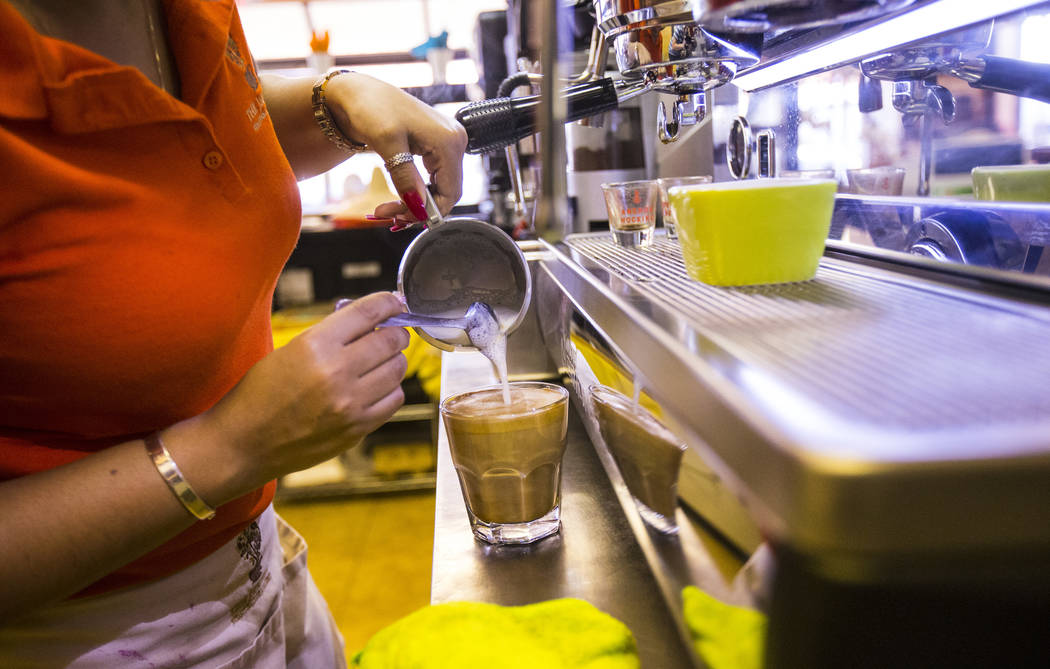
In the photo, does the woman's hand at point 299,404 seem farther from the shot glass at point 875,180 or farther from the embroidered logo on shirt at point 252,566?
the shot glass at point 875,180

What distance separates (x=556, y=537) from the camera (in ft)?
2.18

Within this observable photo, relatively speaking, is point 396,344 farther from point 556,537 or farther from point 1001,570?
point 1001,570

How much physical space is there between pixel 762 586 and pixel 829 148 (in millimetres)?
666

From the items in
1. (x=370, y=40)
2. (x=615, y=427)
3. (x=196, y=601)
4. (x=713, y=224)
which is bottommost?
(x=196, y=601)

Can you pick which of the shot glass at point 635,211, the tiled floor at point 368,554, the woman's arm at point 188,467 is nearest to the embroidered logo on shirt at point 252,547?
the woman's arm at point 188,467

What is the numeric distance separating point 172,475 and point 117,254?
182 mm

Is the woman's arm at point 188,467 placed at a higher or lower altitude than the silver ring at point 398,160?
lower

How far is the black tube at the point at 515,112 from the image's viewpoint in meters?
0.88

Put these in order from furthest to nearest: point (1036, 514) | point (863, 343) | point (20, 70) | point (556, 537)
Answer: point (556, 537) → point (20, 70) → point (863, 343) → point (1036, 514)

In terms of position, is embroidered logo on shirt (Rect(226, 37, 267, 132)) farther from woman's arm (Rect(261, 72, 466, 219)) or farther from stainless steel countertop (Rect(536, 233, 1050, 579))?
stainless steel countertop (Rect(536, 233, 1050, 579))

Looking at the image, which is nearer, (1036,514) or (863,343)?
(1036,514)

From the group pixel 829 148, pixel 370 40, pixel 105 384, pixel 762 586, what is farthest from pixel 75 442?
pixel 370 40

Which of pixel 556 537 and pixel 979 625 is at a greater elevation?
pixel 979 625

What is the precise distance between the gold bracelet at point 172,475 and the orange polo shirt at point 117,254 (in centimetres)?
3
